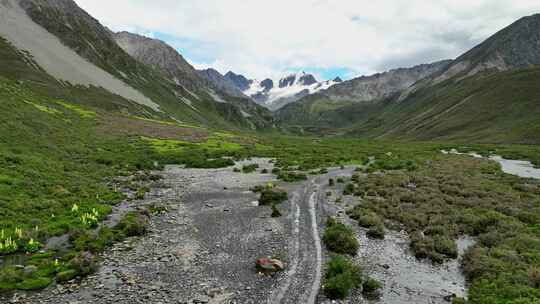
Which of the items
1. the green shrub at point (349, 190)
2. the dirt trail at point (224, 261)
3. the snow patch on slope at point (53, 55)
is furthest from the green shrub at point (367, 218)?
the snow patch on slope at point (53, 55)

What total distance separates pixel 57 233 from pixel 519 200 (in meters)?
39.8

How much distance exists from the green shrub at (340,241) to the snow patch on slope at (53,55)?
161 m

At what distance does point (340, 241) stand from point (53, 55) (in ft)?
632

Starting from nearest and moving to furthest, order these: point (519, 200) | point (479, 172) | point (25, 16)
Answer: point (519, 200) < point (479, 172) < point (25, 16)

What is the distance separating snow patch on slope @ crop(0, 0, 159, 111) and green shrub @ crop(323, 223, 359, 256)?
161 meters

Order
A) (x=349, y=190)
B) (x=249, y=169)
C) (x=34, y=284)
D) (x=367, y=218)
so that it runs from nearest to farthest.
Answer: (x=34, y=284) < (x=367, y=218) < (x=349, y=190) < (x=249, y=169)

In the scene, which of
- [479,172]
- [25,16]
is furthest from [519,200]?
[25,16]

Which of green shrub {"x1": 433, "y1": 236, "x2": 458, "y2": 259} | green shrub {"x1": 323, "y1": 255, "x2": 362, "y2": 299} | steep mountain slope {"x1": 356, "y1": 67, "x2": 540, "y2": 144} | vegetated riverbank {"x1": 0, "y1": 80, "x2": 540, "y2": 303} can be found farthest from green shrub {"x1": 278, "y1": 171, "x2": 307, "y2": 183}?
steep mountain slope {"x1": 356, "y1": 67, "x2": 540, "y2": 144}

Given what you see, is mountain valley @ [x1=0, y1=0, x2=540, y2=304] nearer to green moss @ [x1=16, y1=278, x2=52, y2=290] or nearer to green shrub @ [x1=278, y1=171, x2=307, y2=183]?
green moss @ [x1=16, y1=278, x2=52, y2=290]

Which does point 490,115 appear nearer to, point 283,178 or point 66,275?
point 283,178

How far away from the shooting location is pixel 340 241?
20953mm

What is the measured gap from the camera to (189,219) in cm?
2534

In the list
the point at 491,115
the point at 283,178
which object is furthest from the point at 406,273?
the point at 491,115

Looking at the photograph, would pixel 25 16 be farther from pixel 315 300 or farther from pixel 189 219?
pixel 315 300
